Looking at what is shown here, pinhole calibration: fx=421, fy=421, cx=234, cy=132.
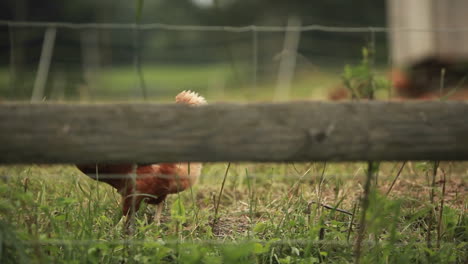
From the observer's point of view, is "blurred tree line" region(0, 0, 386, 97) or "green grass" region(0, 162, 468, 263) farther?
"blurred tree line" region(0, 0, 386, 97)

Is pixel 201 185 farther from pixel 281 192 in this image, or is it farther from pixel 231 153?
pixel 231 153

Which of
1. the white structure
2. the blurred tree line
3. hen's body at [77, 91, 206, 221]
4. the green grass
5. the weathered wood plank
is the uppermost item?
the blurred tree line

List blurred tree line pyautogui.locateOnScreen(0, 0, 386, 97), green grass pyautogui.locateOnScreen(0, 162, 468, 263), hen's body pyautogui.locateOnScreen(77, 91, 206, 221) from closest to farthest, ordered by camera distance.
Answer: green grass pyautogui.locateOnScreen(0, 162, 468, 263)
hen's body pyautogui.locateOnScreen(77, 91, 206, 221)
blurred tree line pyautogui.locateOnScreen(0, 0, 386, 97)

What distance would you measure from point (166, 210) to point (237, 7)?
25164mm

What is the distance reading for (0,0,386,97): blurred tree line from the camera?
16.8 meters

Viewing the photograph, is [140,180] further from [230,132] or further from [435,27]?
[435,27]

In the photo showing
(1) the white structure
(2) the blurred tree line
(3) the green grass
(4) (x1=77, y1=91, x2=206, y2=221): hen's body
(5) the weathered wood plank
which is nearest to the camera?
(5) the weathered wood plank

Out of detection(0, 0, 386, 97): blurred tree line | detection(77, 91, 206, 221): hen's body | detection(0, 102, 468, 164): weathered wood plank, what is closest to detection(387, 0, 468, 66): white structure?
detection(77, 91, 206, 221): hen's body

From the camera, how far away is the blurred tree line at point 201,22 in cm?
1684

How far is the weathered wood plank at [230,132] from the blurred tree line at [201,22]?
13.0 m

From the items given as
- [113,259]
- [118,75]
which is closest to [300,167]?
[113,259]

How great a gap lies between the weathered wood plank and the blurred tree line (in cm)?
1303

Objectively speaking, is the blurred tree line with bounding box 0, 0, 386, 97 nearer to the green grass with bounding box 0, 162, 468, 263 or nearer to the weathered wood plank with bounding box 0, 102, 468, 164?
the green grass with bounding box 0, 162, 468, 263

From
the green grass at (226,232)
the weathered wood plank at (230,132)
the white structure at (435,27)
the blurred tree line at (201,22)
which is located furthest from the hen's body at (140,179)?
the blurred tree line at (201,22)
